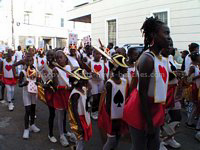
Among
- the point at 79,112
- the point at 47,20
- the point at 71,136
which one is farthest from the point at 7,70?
the point at 47,20

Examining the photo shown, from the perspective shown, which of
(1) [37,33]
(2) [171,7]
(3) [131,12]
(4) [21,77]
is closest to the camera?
(4) [21,77]

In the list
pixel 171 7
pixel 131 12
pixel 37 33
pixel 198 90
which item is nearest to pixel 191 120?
pixel 198 90

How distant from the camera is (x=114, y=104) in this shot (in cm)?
343

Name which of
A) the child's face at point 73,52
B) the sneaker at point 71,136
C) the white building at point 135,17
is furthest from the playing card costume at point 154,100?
the white building at point 135,17

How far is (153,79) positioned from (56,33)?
37.3m

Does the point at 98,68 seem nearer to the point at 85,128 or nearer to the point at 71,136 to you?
the point at 71,136

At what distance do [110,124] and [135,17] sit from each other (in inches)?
450

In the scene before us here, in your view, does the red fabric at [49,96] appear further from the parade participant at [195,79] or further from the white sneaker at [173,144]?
the parade participant at [195,79]

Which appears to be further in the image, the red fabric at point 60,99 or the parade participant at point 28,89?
the parade participant at point 28,89

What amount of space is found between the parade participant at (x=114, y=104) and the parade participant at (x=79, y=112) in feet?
1.02

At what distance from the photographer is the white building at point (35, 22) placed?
3444cm

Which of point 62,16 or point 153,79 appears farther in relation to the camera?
point 62,16

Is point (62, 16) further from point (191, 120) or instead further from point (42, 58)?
point (191, 120)

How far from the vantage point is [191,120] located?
5.53 meters
